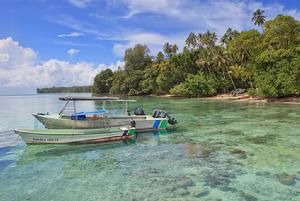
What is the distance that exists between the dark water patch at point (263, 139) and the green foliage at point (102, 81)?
77.5 m

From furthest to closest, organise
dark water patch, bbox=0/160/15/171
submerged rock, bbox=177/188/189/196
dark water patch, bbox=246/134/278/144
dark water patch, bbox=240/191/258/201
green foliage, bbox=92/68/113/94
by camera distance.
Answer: green foliage, bbox=92/68/113/94 < dark water patch, bbox=246/134/278/144 < dark water patch, bbox=0/160/15/171 < submerged rock, bbox=177/188/189/196 < dark water patch, bbox=240/191/258/201

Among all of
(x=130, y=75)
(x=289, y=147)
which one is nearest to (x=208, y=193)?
(x=289, y=147)

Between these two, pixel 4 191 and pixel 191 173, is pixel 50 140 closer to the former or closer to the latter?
pixel 4 191

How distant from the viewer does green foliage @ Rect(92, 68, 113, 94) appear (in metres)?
90.8

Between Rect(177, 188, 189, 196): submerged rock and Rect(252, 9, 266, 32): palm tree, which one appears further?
Rect(252, 9, 266, 32): palm tree

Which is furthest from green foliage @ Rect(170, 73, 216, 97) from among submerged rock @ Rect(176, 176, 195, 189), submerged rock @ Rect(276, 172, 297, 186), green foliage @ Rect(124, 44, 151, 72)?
submerged rock @ Rect(176, 176, 195, 189)

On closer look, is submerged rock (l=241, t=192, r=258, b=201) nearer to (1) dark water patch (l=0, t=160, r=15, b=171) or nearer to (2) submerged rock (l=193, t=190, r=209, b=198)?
(2) submerged rock (l=193, t=190, r=209, b=198)

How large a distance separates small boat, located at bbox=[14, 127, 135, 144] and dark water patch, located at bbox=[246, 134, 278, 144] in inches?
260

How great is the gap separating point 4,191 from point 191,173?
19.9 ft

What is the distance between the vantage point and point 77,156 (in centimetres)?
1212

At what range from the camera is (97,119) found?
15.4 m

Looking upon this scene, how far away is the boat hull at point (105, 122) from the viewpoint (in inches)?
581

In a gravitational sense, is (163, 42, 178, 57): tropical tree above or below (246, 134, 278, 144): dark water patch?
above

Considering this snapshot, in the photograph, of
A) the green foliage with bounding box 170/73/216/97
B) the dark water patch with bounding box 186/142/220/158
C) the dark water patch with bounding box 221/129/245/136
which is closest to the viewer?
the dark water patch with bounding box 186/142/220/158
